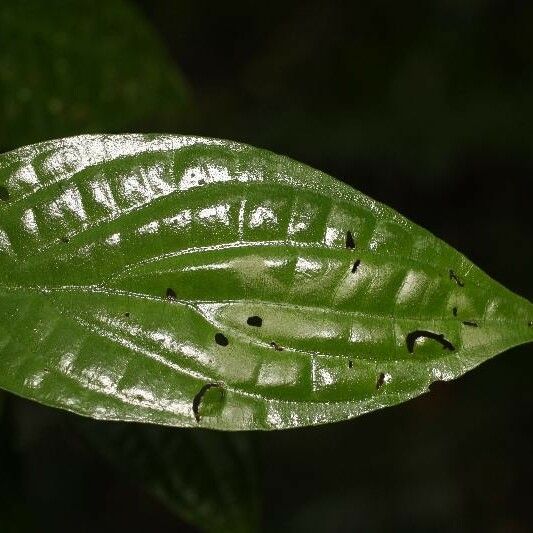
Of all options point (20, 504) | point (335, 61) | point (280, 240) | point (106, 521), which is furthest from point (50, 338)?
point (335, 61)

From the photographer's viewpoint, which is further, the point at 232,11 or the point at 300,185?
the point at 232,11

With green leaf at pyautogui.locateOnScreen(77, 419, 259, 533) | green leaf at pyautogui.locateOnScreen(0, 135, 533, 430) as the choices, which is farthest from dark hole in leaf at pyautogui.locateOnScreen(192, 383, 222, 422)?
green leaf at pyautogui.locateOnScreen(77, 419, 259, 533)

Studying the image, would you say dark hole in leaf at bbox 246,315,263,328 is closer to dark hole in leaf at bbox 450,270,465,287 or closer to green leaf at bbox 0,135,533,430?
green leaf at bbox 0,135,533,430

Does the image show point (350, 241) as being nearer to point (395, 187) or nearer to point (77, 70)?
point (77, 70)

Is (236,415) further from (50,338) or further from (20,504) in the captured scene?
(20,504)

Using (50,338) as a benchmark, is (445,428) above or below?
above

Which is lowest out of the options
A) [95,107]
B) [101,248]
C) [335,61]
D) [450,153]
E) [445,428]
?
[101,248]

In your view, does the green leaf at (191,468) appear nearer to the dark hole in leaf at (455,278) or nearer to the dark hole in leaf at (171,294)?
the dark hole in leaf at (171,294)
